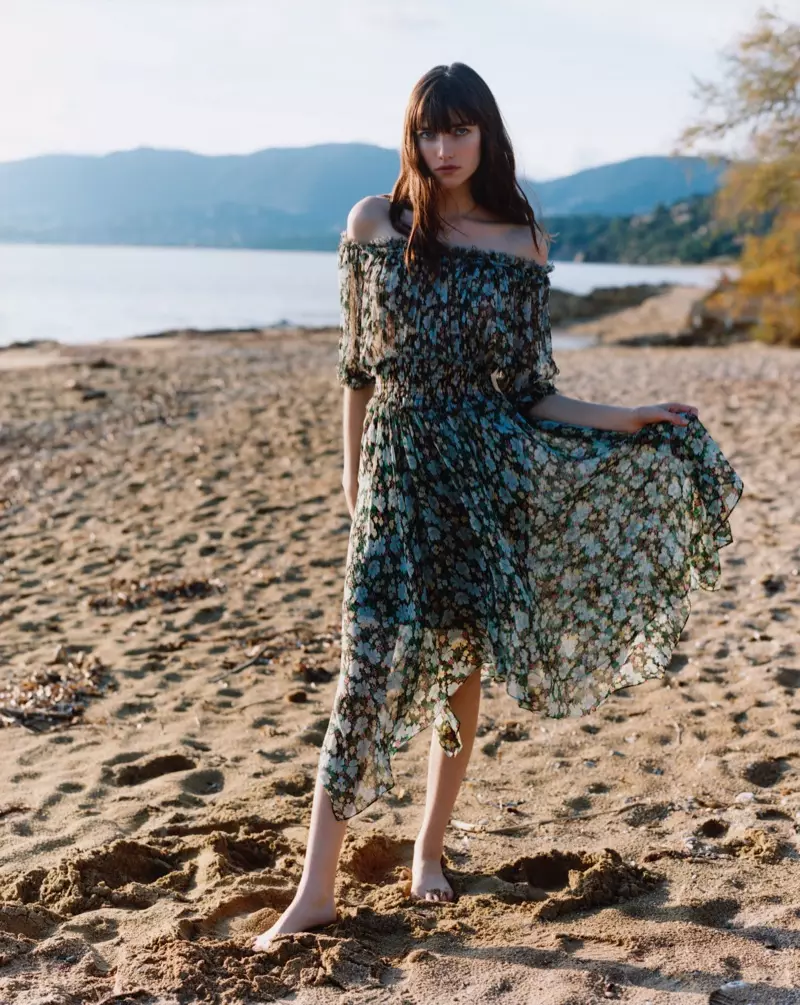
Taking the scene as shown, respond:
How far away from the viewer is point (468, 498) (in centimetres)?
291

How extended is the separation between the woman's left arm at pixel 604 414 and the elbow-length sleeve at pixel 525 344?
35 mm

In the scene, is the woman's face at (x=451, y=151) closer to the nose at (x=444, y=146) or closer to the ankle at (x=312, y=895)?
the nose at (x=444, y=146)

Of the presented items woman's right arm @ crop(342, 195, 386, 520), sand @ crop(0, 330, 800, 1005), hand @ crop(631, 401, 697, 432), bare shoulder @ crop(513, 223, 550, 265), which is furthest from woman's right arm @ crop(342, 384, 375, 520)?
sand @ crop(0, 330, 800, 1005)

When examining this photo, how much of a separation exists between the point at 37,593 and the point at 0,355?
1840cm

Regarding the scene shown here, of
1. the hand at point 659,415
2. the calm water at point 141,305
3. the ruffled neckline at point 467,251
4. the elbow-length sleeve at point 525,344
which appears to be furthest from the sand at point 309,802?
the calm water at point 141,305

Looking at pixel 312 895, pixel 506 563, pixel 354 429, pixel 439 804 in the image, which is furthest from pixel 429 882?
pixel 354 429

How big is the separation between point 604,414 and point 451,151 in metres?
0.80

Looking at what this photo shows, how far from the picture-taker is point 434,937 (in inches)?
112

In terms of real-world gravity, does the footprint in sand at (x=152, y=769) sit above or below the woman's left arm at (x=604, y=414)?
below

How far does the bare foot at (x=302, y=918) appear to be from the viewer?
9.19 ft

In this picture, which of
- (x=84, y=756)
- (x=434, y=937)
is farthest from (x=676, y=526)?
(x=84, y=756)

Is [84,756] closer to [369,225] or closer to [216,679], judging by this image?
[216,679]

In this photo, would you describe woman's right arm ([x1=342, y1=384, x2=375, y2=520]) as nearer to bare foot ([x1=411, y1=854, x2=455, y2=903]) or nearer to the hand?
the hand

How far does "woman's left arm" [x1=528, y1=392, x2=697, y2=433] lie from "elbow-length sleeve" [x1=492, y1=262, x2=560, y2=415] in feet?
0.11
